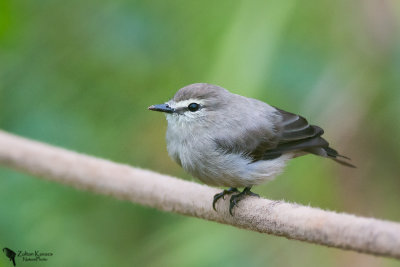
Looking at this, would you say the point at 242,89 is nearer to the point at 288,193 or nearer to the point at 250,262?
the point at 288,193

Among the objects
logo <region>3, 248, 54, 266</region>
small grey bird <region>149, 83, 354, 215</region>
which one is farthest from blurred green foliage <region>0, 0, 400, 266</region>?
small grey bird <region>149, 83, 354, 215</region>

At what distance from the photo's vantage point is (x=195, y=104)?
3.55 meters

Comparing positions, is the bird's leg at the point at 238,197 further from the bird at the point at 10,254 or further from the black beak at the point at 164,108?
the bird at the point at 10,254

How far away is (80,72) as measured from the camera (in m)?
4.59

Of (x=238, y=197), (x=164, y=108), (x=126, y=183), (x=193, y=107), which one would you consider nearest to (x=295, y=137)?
(x=238, y=197)

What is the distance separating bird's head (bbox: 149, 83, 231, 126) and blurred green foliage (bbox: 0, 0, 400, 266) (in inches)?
9.7

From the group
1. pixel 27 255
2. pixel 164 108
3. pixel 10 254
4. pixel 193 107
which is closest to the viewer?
pixel 164 108

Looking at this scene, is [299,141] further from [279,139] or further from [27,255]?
[27,255]

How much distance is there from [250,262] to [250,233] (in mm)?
200

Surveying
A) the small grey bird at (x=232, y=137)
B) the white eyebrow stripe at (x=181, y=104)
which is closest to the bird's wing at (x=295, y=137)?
the small grey bird at (x=232, y=137)

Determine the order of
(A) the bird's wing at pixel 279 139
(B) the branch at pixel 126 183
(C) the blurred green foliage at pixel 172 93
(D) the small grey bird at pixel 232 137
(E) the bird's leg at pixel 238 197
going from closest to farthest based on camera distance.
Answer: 1. (B) the branch at pixel 126 183
2. (E) the bird's leg at pixel 238 197
3. (D) the small grey bird at pixel 232 137
4. (A) the bird's wing at pixel 279 139
5. (C) the blurred green foliage at pixel 172 93

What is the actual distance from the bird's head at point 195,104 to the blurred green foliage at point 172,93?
0.81 ft

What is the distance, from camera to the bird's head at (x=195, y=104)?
3.48 metres

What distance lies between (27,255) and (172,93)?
4.68 ft
